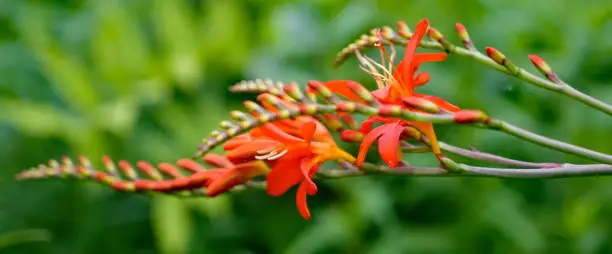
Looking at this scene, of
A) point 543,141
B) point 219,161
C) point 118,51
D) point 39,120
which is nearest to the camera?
Result: point 543,141

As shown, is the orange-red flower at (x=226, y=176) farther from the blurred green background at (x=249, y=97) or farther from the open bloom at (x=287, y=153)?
the blurred green background at (x=249, y=97)

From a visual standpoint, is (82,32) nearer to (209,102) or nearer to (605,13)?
(209,102)

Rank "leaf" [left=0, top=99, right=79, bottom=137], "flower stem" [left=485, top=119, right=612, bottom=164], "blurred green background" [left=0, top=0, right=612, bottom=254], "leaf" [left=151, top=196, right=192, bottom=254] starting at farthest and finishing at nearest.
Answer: "leaf" [left=0, top=99, right=79, bottom=137] < "leaf" [left=151, top=196, right=192, bottom=254] < "blurred green background" [left=0, top=0, right=612, bottom=254] < "flower stem" [left=485, top=119, right=612, bottom=164]

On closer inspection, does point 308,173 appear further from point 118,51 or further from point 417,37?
point 118,51

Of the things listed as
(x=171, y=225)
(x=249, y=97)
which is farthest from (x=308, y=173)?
(x=249, y=97)

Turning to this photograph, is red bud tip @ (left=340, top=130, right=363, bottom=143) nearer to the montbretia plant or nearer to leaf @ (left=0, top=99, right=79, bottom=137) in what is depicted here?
the montbretia plant

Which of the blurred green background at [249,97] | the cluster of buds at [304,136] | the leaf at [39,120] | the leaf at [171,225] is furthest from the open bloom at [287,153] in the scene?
the leaf at [39,120]

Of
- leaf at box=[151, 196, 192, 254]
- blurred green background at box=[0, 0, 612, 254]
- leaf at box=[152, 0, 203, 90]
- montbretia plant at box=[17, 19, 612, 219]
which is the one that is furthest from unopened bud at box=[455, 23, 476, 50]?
leaf at box=[152, 0, 203, 90]
